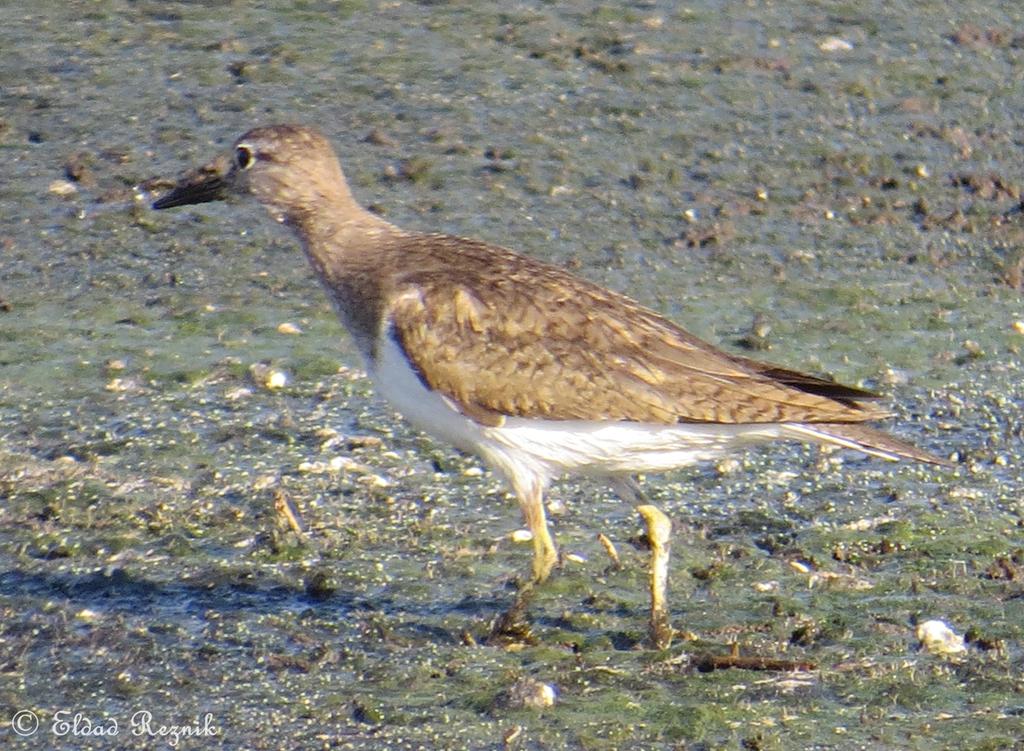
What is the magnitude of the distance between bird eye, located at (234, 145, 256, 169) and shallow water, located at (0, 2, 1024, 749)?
4.01ft

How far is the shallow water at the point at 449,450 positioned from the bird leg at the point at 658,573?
0.12 meters

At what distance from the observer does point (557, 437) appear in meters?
6.02

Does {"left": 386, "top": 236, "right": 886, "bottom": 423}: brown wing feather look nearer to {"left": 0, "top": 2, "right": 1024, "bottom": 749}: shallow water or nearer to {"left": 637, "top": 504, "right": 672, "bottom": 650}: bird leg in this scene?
{"left": 637, "top": 504, "right": 672, "bottom": 650}: bird leg

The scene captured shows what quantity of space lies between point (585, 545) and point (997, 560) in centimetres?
155

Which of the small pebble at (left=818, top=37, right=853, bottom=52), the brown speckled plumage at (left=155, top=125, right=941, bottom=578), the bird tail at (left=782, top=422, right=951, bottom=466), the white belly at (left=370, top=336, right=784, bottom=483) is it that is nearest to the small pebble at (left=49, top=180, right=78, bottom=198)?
the brown speckled plumage at (left=155, top=125, right=941, bottom=578)

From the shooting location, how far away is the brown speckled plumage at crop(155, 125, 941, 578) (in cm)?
595

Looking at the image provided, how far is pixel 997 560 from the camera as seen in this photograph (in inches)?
258

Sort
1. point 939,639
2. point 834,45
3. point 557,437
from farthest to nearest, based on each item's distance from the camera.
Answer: point 834,45, point 557,437, point 939,639

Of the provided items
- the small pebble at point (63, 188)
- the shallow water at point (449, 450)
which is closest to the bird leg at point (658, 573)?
the shallow water at point (449, 450)

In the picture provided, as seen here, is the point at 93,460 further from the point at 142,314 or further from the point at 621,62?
the point at 621,62

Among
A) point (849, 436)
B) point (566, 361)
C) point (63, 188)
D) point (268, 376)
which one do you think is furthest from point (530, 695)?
point (63, 188)

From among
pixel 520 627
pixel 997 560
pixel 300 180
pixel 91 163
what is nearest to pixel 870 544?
pixel 997 560

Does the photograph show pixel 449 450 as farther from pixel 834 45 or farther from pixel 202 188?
pixel 834 45

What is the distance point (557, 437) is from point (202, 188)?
7.44 feet
